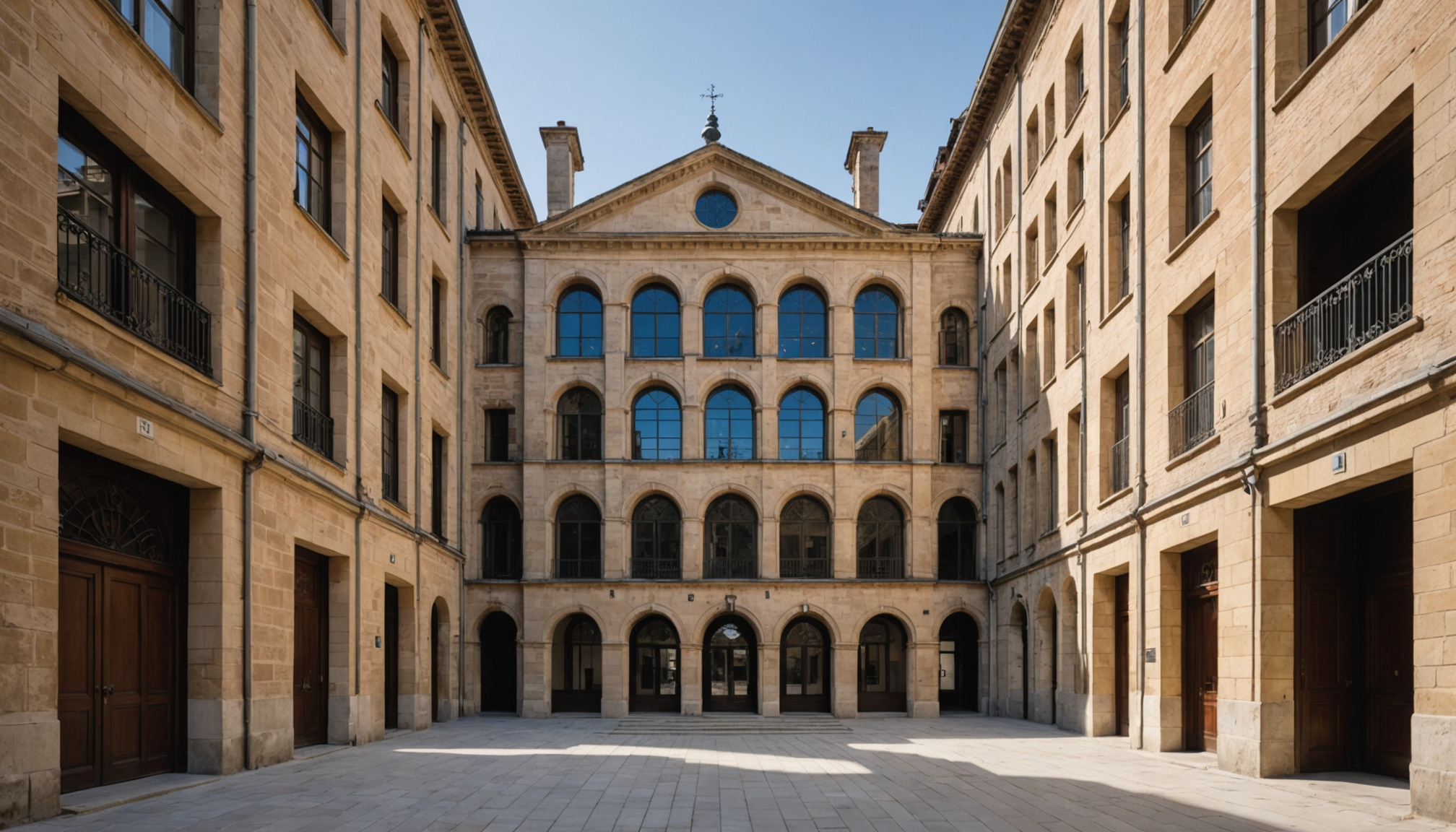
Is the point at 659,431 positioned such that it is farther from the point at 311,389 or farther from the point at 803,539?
the point at 311,389

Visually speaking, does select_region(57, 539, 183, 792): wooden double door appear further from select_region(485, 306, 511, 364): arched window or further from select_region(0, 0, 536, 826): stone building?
select_region(485, 306, 511, 364): arched window

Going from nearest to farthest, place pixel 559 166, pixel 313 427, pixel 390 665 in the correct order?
pixel 313 427 < pixel 390 665 < pixel 559 166

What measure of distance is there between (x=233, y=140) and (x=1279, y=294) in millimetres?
14382

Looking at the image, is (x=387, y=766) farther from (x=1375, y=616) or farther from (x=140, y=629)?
(x=1375, y=616)

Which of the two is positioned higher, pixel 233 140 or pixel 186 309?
pixel 233 140

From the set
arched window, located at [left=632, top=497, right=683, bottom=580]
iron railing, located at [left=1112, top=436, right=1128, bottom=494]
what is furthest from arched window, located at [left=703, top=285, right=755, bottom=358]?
iron railing, located at [left=1112, top=436, right=1128, bottom=494]

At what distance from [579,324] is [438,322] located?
18.8 ft

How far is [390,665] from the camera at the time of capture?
81.3ft

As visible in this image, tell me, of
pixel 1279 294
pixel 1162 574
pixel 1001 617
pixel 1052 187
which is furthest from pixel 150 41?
Result: pixel 1001 617

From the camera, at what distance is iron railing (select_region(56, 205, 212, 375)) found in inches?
481

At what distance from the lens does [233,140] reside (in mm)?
15797

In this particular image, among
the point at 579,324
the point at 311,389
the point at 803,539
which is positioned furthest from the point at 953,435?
the point at 311,389

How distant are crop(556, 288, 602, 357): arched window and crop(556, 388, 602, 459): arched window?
127cm

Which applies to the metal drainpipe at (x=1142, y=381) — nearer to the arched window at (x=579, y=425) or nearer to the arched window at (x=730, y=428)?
the arched window at (x=730, y=428)
